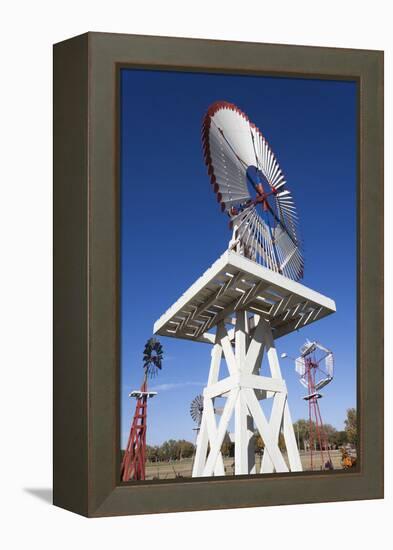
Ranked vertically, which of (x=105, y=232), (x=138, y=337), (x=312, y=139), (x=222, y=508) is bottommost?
(x=222, y=508)

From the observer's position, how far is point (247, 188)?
47.5ft

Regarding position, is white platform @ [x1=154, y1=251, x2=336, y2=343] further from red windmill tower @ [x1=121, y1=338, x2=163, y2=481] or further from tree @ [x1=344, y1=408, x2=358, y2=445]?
tree @ [x1=344, y1=408, x2=358, y2=445]

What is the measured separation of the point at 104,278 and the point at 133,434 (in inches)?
54.0

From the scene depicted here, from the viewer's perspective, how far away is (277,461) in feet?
46.9

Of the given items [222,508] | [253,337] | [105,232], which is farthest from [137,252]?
[222,508]

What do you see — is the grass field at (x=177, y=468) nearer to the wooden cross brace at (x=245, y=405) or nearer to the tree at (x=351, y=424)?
the wooden cross brace at (x=245, y=405)

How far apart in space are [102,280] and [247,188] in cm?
186

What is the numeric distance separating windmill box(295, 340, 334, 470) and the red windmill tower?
1466 millimetres

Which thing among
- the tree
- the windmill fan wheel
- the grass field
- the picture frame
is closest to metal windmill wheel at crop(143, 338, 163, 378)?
the picture frame

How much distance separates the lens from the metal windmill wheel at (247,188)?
14.0 metres

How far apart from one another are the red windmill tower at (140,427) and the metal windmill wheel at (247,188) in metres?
1.30

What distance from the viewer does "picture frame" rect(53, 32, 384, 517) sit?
13375 mm

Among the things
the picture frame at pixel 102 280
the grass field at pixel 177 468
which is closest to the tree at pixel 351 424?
the picture frame at pixel 102 280

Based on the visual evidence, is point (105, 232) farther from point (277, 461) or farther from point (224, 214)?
point (277, 461)
